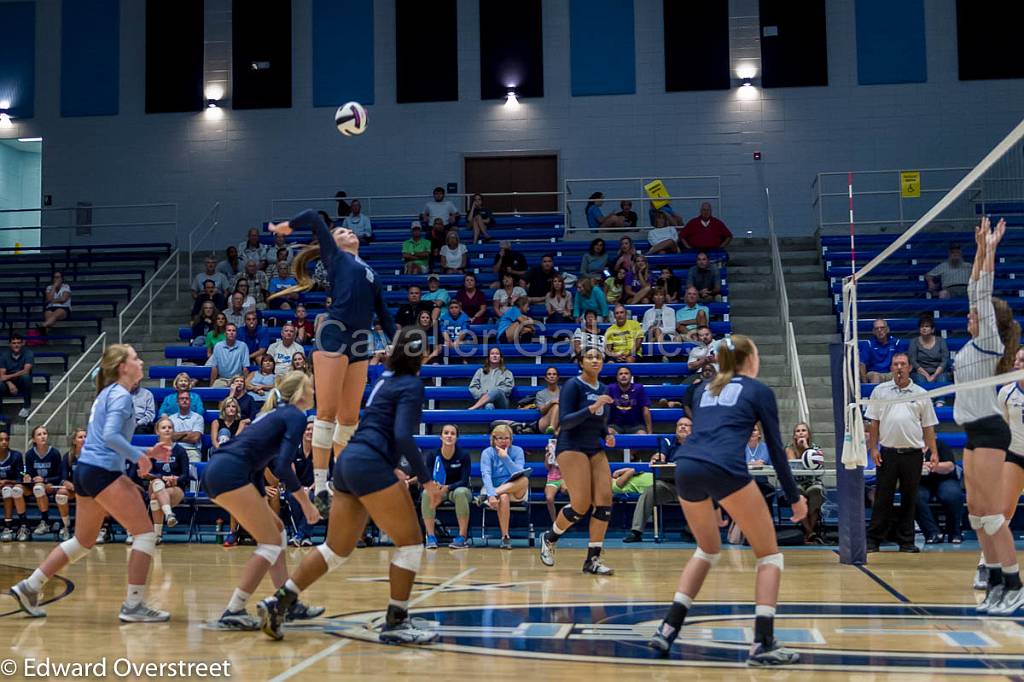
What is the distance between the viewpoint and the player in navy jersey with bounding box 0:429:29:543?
1422 centimetres

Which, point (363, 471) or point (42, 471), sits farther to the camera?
point (42, 471)

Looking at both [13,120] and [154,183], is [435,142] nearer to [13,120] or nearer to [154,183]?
[154,183]

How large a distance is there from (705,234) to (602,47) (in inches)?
212

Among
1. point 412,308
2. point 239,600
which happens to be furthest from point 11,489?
point 239,600

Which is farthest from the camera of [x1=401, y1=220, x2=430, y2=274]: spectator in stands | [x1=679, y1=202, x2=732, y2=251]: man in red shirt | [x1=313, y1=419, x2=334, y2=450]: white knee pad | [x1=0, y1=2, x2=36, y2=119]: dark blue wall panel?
[x1=0, y1=2, x2=36, y2=119]: dark blue wall panel

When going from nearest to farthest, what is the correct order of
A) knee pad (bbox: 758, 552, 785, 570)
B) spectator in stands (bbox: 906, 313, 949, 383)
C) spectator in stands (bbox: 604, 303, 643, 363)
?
knee pad (bbox: 758, 552, 785, 570)
spectator in stands (bbox: 906, 313, 949, 383)
spectator in stands (bbox: 604, 303, 643, 363)

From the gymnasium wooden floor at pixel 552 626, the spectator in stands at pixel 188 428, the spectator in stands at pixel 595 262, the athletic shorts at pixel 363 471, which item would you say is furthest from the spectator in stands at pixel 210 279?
the athletic shorts at pixel 363 471

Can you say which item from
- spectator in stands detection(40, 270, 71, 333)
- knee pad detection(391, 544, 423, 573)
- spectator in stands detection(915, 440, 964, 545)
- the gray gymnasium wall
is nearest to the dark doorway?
the gray gymnasium wall

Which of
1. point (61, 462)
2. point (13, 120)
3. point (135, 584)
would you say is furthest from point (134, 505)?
point (13, 120)

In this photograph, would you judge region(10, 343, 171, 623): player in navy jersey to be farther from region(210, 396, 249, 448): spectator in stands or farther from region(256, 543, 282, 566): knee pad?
region(210, 396, 249, 448): spectator in stands

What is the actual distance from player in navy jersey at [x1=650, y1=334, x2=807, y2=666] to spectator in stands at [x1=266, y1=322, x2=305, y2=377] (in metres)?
10.7

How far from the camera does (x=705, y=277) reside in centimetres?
1761

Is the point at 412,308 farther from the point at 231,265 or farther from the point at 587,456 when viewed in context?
the point at 587,456

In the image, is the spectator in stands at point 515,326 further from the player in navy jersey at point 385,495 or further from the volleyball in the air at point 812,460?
the player in navy jersey at point 385,495
